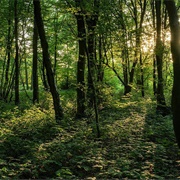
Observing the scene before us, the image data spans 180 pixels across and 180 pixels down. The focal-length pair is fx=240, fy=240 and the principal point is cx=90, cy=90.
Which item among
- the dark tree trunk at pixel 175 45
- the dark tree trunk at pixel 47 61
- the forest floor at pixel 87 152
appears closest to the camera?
the forest floor at pixel 87 152

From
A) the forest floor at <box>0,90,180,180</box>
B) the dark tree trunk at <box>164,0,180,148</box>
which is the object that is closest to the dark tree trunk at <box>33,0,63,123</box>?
the forest floor at <box>0,90,180,180</box>

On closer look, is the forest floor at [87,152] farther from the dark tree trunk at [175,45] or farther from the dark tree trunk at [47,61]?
the dark tree trunk at [175,45]

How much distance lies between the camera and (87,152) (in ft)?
19.8

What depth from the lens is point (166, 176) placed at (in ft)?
15.8

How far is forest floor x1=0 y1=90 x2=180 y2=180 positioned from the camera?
4.83m

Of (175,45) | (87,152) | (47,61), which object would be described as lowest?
(87,152)

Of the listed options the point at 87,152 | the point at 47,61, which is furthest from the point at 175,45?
the point at 47,61

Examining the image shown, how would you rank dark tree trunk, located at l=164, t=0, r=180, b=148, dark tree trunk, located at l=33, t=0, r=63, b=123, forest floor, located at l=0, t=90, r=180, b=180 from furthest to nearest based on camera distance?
dark tree trunk, located at l=33, t=0, r=63, b=123 → dark tree trunk, located at l=164, t=0, r=180, b=148 → forest floor, located at l=0, t=90, r=180, b=180

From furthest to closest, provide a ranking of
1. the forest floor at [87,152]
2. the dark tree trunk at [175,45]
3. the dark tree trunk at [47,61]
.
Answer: the dark tree trunk at [47,61], the dark tree trunk at [175,45], the forest floor at [87,152]

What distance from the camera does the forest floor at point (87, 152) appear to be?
4832 mm

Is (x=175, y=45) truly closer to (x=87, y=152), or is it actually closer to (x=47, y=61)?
(x=87, y=152)

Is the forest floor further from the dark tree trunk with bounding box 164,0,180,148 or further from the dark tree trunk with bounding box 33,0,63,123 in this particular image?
the dark tree trunk with bounding box 164,0,180,148

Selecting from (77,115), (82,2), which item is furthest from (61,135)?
(82,2)

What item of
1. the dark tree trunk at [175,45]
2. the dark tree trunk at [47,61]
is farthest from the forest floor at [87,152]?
the dark tree trunk at [175,45]
